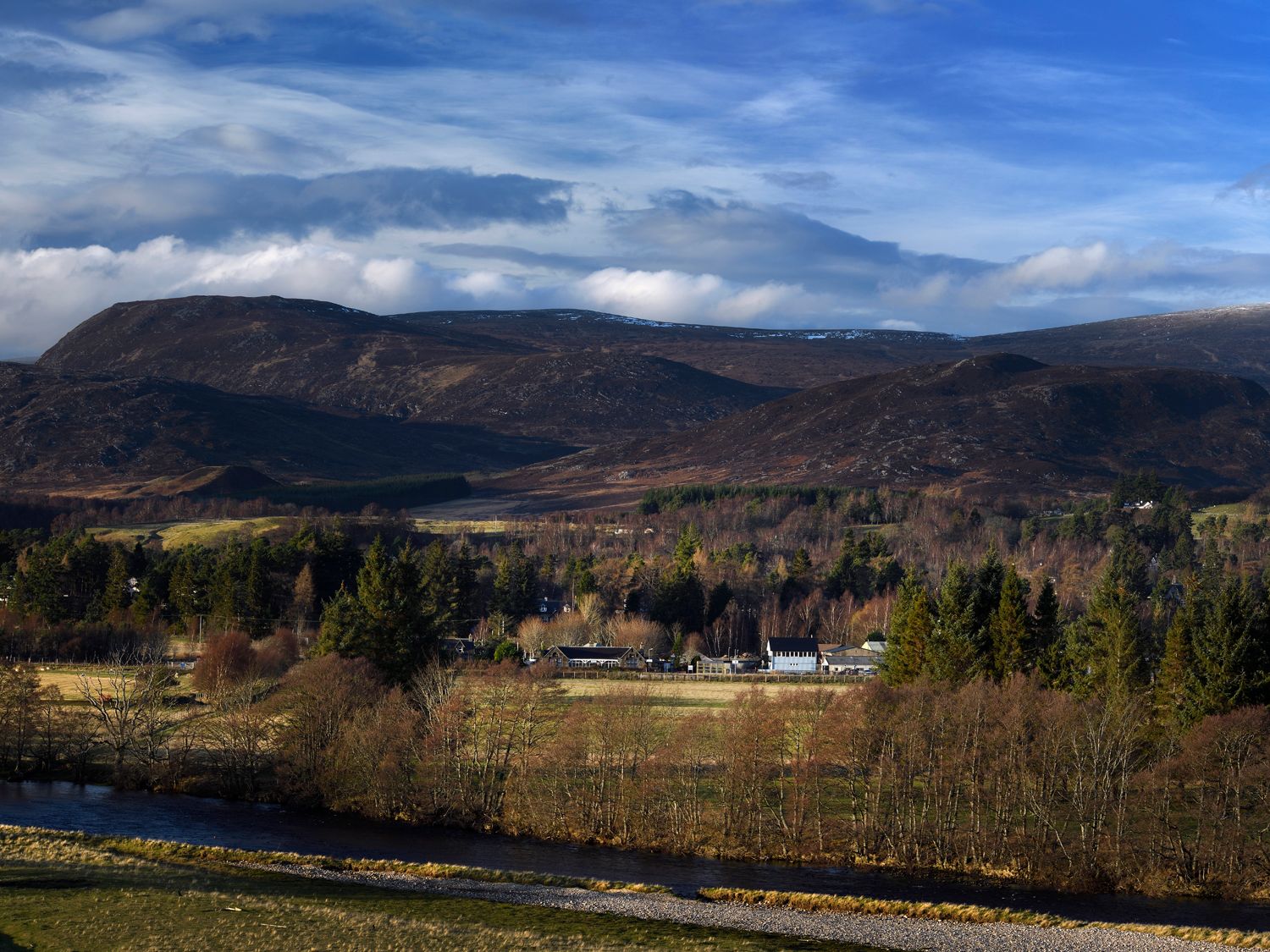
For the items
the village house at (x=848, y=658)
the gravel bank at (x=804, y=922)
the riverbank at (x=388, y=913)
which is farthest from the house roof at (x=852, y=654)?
the gravel bank at (x=804, y=922)

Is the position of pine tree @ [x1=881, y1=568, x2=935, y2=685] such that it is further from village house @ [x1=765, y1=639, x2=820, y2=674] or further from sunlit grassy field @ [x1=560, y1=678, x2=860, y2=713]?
village house @ [x1=765, y1=639, x2=820, y2=674]

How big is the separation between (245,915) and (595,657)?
83.8 meters

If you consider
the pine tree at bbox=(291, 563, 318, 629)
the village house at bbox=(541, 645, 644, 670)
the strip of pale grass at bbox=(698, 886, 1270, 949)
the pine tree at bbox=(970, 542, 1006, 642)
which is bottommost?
the village house at bbox=(541, 645, 644, 670)

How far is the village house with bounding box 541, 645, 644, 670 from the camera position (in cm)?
12369

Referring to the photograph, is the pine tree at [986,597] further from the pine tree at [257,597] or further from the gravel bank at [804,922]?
the pine tree at [257,597]

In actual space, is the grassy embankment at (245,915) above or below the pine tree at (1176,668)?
below

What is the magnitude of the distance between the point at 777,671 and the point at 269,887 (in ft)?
272

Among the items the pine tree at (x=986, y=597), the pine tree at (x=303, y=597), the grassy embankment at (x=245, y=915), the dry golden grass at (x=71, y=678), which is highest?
the pine tree at (x=986, y=597)

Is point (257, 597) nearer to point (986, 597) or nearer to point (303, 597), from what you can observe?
point (303, 597)

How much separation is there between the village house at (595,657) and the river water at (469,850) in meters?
51.4

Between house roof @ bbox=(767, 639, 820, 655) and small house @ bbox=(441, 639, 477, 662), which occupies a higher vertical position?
small house @ bbox=(441, 639, 477, 662)

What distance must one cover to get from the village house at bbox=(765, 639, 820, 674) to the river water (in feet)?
222

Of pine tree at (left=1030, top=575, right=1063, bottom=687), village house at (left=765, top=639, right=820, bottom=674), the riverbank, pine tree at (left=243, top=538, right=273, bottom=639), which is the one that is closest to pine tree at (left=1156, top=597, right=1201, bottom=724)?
pine tree at (left=1030, top=575, right=1063, bottom=687)

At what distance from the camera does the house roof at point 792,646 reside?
138 metres
